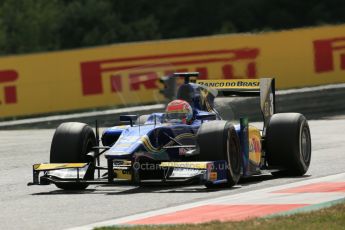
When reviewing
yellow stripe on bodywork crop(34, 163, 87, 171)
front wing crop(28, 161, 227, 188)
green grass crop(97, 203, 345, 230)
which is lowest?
green grass crop(97, 203, 345, 230)

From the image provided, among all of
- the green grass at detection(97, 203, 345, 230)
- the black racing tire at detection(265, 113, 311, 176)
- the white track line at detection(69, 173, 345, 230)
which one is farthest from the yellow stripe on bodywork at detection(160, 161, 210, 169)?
the green grass at detection(97, 203, 345, 230)

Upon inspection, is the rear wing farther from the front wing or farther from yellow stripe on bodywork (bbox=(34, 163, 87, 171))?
yellow stripe on bodywork (bbox=(34, 163, 87, 171))

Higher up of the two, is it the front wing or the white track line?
the front wing

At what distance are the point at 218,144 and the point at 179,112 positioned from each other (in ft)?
4.62

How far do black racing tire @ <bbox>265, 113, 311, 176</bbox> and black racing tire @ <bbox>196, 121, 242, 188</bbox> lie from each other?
4.12ft

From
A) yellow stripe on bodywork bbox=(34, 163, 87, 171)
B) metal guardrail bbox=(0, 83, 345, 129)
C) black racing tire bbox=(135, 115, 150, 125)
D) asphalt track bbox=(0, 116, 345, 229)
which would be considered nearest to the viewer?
asphalt track bbox=(0, 116, 345, 229)

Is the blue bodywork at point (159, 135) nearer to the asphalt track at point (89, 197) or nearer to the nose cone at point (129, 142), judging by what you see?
the nose cone at point (129, 142)

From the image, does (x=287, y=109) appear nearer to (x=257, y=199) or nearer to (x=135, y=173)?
(x=135, y=173)

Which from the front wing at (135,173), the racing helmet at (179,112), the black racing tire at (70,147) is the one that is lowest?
the front wing at (135,173)

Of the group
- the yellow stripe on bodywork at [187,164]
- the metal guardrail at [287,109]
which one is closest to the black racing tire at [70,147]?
the yellow stripe on bodywork at [187,164]

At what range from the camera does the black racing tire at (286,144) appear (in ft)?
46.1

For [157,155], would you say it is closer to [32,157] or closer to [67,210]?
[67,210]

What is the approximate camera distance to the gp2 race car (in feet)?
41.7

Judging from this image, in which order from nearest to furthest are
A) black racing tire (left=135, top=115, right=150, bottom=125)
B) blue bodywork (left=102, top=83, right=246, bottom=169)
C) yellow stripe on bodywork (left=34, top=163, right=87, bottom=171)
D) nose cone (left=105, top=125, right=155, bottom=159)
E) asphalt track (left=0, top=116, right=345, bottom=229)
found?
asphalt track (left=0, top=116, right=345, bottom=229) < nose cone (left=105, top=125, right=155, bottom=159) < blue bodywork (left=102, top=83, right=246, bottom=169) < yellow stripe on bodywork (left=34, top=163, right=87, bottom=171) < black racing tire (left=135, top=115, right=150, bottom=125)
